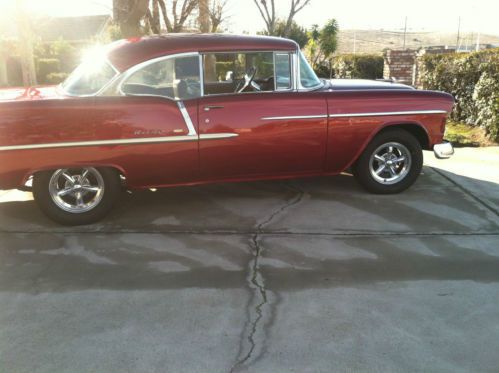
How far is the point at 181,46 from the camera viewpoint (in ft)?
15.9

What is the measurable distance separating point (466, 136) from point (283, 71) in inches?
206

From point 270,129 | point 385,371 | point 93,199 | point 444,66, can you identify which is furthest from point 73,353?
point 444,66

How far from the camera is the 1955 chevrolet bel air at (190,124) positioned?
449 cm

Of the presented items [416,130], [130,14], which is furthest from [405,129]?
[130,14]

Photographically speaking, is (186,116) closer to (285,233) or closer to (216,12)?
(285,233)

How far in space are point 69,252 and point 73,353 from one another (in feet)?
5.10

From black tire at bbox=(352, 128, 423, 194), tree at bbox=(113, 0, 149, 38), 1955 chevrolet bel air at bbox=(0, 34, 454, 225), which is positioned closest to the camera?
1955 chevrolet bel air at bbox=(0, 34, 454, 225)

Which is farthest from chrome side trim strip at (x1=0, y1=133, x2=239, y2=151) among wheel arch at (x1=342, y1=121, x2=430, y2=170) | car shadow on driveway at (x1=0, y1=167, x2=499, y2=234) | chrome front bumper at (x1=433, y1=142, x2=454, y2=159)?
chrome front bumper at (x1=433, y1=142, x2=454, y2=159)

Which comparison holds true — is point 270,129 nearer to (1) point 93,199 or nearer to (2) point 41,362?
(1) point 93,199

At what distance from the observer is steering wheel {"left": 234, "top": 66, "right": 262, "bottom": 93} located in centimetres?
517

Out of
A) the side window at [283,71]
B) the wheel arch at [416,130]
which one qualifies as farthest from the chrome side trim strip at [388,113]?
the side window at [283,71]

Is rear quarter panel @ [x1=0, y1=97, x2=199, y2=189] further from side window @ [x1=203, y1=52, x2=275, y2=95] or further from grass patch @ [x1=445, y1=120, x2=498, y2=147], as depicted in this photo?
grass patch @ [x1=445, y1=120, x2=498, y2=147]

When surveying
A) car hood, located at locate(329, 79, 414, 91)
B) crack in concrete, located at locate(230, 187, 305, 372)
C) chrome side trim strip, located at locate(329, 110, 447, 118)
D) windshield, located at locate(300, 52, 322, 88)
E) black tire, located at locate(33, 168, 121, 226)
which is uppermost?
windshield, located at locate(300, 52, 322, 88)

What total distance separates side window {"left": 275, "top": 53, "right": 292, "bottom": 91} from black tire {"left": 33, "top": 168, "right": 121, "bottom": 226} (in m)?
1.91
